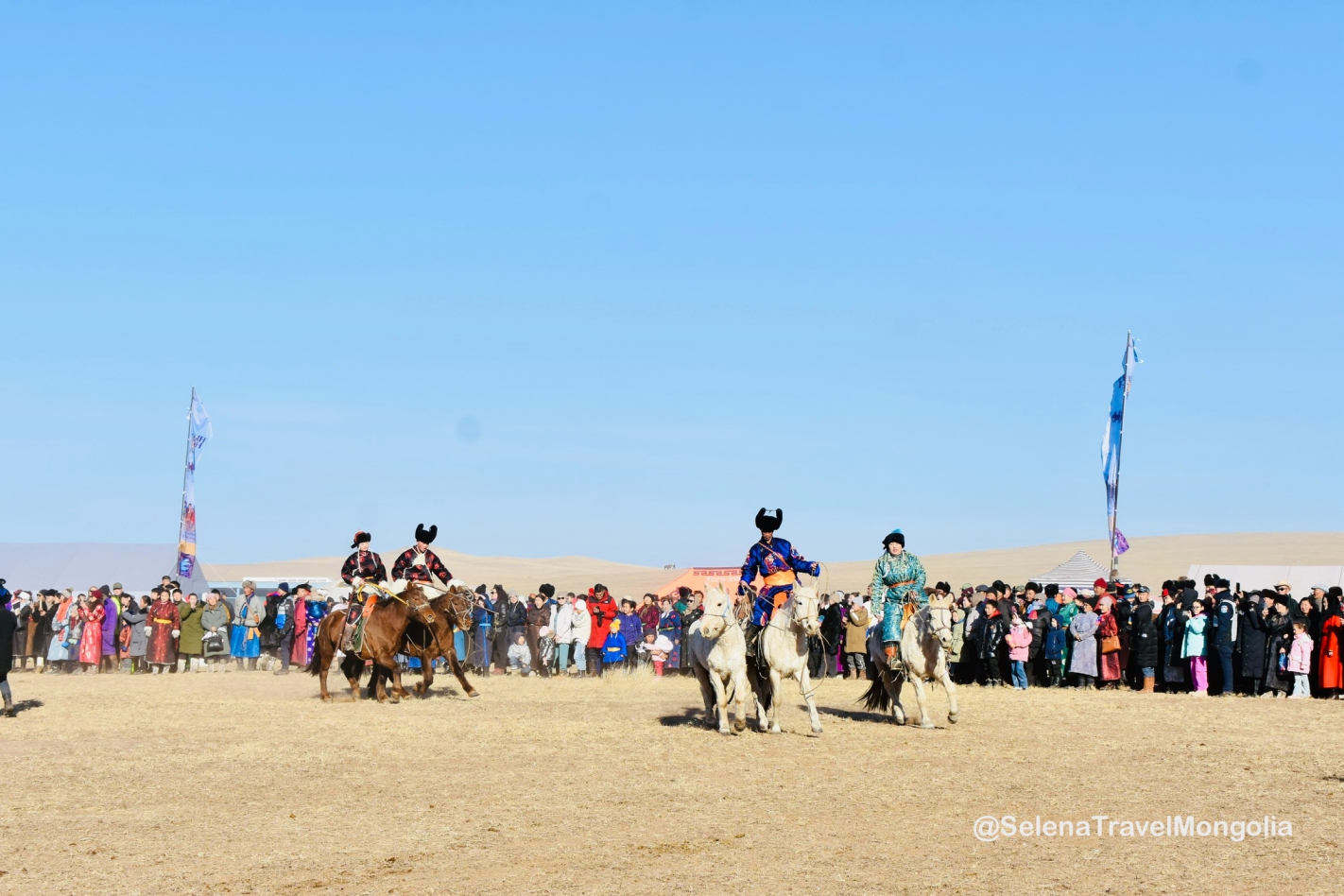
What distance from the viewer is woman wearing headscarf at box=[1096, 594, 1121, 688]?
73.5 ft

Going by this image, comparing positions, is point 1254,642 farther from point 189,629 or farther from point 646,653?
point 189,629

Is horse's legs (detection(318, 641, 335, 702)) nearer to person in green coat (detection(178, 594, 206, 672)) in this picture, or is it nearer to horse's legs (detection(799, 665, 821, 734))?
horse's legs (detection(799, 665, 821, 734))

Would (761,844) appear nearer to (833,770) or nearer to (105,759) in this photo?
(833,770)

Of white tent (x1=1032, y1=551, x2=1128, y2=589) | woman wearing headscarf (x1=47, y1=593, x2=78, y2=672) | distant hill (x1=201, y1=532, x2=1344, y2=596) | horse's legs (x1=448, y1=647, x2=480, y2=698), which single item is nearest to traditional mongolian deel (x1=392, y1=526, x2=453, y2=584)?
horse's legs (x1=448, y1=647, x2=480, y2=698)

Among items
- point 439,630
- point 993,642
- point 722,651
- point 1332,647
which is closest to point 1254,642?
point 1332,647

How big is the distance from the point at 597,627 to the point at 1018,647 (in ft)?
27.3

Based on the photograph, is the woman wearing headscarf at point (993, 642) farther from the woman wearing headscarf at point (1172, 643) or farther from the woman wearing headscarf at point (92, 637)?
the woman wearing headscarf at point (92, 637)

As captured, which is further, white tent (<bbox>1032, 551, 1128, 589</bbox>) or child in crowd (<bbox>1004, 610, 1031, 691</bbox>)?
white tent (<bbox>1032, 551, 1128, 589</bbox>)

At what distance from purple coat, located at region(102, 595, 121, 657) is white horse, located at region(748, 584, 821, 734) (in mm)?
19831

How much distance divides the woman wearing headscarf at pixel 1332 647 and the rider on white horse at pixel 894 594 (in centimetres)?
795

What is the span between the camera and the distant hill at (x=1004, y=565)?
81.7 metres

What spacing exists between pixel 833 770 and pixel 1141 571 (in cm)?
7118

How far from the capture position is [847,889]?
7.57m

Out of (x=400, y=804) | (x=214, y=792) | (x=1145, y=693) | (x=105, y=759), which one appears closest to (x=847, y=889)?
(x=400, y=804)
